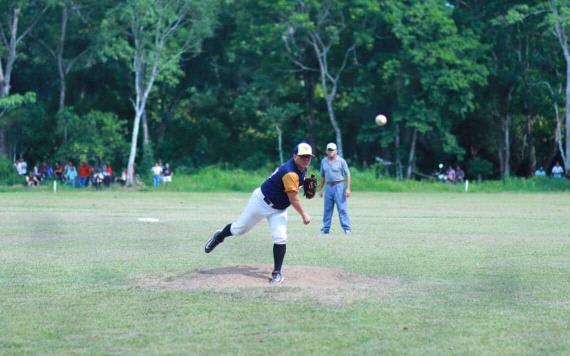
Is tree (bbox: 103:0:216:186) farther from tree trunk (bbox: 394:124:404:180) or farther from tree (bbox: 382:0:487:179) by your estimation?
tree trunk (bbox: 394:124:404:180)

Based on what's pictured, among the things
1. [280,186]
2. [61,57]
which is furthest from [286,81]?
[280,186]

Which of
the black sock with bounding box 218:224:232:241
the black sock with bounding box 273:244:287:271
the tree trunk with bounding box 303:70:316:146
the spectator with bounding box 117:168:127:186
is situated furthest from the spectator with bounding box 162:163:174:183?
the black sock with bounding box 273:244:287:271

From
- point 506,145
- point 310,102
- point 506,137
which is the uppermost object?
point 310,102

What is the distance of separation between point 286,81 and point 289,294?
2211 inches

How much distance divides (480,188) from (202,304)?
1701 inches

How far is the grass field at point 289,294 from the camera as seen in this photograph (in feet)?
33.0

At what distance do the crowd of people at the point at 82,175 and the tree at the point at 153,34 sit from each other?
155cm

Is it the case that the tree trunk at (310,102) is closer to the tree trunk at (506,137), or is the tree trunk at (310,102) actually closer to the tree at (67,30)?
the tree trunk at (506,137)

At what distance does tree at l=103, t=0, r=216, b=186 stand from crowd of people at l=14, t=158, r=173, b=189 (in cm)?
155

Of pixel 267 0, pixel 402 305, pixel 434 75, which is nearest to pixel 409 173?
pixel 434 75

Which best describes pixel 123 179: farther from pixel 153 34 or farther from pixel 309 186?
pixel 309 186

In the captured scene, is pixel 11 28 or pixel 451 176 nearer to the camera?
pixel 451 176

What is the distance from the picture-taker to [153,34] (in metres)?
59.6

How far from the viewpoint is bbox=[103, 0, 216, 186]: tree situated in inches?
2298
